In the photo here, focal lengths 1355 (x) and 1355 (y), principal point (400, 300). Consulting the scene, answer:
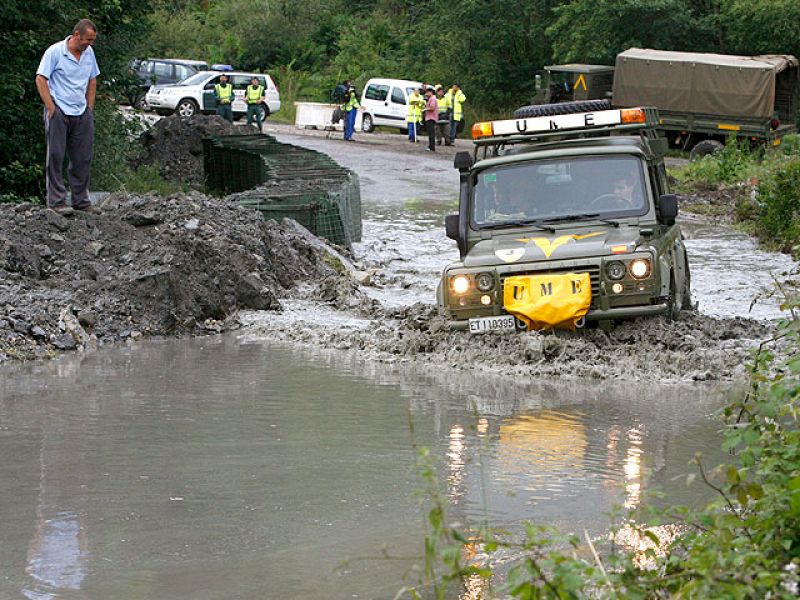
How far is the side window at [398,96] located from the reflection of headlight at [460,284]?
109ft

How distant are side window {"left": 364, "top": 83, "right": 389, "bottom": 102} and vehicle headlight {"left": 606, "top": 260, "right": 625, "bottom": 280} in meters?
34.1

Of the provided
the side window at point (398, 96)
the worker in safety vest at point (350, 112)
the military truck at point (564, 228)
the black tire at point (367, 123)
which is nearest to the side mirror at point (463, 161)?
the military truck at point (564, 228)

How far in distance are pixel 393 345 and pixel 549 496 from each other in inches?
176

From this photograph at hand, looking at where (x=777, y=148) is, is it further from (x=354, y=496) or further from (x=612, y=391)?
(x=354, y=496)

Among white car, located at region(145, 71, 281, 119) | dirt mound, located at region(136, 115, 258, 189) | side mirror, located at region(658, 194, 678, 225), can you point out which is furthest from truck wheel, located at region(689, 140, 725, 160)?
side mirror, located at region(658, 194, 678, 225)

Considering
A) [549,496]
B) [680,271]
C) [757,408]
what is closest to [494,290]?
[680,271]

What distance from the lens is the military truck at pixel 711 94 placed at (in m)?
33.8

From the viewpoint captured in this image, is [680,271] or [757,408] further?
[680,271]

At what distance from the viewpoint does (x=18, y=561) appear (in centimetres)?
568

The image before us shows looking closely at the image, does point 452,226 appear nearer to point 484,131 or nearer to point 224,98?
point 484,131

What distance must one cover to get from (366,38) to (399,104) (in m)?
14.9

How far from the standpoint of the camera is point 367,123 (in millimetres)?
43875

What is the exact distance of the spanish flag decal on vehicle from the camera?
1005 cm

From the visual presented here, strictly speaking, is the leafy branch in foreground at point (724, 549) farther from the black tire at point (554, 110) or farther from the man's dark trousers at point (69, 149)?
the man's dark trousers at point (69, 149)
